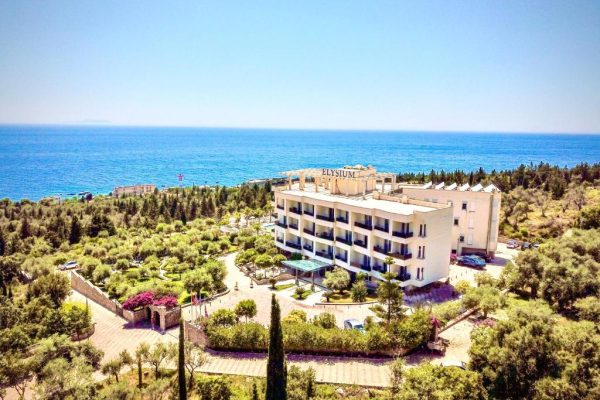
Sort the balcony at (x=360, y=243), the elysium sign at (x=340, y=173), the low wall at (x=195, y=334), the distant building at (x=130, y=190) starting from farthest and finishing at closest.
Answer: the distant building at (x=130, y=190), the elysium sign at (x=340, y=173), the balcony at (x=360, y=243), the low wall at (x=195, y=334)

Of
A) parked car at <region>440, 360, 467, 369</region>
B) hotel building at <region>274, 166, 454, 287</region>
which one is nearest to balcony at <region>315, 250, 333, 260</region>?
hotel building at <region>274, 166, 454, 287</region>

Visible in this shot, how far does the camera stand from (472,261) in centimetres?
5059

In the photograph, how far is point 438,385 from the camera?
20.7 meters

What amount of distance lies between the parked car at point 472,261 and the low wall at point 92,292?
39.0 metres

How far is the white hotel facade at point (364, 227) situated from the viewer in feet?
136

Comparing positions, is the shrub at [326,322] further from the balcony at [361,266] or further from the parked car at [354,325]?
the balcony at [361,266]

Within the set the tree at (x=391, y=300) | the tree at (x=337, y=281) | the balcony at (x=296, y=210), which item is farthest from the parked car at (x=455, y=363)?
the balcony at (x=296, y=210)

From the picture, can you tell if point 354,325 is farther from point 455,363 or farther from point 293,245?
point 293,245

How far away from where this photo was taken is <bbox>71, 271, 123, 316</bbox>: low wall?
3988 cm

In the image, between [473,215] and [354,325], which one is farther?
[473,215]

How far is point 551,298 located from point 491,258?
707 inches

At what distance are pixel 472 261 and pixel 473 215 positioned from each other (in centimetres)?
665

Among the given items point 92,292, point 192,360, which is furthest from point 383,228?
point 92,292

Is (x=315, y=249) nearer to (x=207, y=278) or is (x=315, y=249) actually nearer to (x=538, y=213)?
(x=207, y=278)
